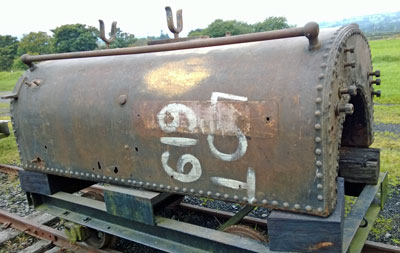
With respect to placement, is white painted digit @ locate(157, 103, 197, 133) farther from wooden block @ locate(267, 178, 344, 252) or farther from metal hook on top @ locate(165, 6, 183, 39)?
metal hook on top @ locate(165, 6, 183, 39)

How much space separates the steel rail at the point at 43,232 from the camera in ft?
12.8

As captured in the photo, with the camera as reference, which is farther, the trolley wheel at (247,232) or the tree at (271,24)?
the tree at (271,24)

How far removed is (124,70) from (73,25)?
42.8m

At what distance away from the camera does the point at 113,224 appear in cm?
344

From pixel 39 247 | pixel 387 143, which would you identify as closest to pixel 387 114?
pixel 387 143

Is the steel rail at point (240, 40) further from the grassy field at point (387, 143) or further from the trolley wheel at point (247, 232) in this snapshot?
the grassy field at point (387, 143)

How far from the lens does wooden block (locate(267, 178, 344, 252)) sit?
2.20 metres

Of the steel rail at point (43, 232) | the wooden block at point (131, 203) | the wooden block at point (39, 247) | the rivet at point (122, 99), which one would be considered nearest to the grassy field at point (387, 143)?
the wooden block at point (131, 203)

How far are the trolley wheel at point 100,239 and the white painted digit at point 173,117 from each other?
166 cm

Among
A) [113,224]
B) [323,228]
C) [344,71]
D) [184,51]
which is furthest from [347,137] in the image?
[113,224]

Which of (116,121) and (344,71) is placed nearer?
(344,71)

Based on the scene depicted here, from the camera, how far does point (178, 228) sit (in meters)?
2.88

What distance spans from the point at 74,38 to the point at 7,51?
13.6m

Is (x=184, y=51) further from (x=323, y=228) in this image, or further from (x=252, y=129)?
(x=323, y=228)
